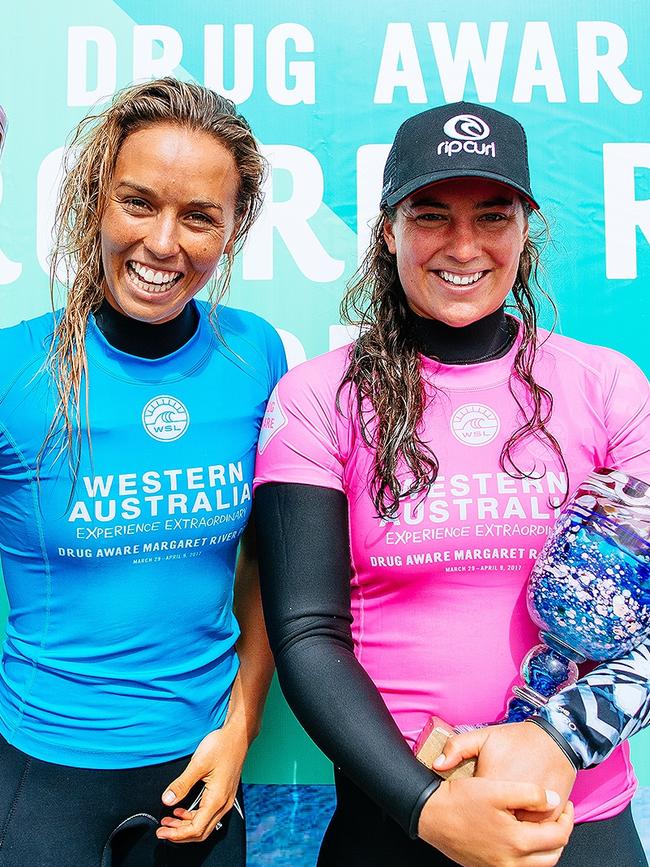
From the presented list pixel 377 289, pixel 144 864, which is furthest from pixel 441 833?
pixel 377 289

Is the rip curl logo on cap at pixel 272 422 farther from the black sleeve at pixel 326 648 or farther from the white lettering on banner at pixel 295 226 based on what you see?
the white lettering on banner at pixel 295 226

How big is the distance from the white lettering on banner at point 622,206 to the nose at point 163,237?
1.19 m

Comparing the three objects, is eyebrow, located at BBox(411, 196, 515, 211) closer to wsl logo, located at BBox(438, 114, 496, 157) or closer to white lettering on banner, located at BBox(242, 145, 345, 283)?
wsl logo, located at BBox(438, 114, 496, 157)

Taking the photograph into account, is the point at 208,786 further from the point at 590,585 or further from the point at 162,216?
the point at 162,216

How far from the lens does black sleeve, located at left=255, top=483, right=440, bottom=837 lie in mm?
1048

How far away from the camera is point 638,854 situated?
50.3 inches

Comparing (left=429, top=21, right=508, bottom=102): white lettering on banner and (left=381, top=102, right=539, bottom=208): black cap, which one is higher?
(left=429, top=21, right=508, bottom=102): white lettering on banner

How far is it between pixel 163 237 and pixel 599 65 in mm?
1339

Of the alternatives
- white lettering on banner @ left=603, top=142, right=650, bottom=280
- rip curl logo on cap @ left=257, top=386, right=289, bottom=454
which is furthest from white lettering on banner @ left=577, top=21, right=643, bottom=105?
rip curl logo on cap @ left=257, top=386, right=289, bottom=454

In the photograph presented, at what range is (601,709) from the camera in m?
1.05

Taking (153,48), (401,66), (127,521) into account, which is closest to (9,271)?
(153,48)

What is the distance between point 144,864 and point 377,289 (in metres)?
1.13

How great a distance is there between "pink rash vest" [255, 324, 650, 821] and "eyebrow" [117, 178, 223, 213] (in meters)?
0.35

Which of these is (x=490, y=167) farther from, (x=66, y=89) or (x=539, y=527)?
(x=66, y=89)
